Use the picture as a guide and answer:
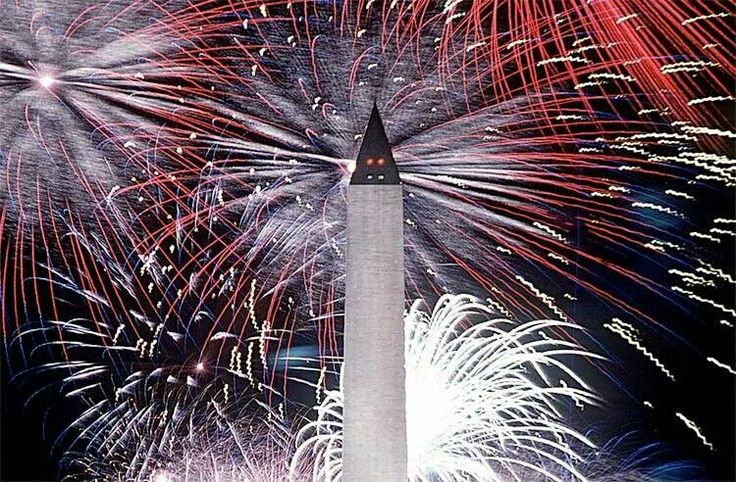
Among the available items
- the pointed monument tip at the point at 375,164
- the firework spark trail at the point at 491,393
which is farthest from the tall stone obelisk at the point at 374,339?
the firework spark trail at the point at 491,393

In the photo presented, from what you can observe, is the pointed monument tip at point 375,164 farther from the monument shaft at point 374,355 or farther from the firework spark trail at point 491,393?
the firework spark trail at point 491,393

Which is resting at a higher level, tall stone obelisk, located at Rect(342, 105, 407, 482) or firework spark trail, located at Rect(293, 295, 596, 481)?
tall stone obelisk, located at Rect(342, 105, 407, 482)

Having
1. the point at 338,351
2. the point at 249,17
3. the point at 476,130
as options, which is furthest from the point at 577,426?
the point at 249,17

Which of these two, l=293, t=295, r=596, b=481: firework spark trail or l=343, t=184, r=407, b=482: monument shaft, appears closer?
l=343, t=184, r=407, b=482: monument shaft

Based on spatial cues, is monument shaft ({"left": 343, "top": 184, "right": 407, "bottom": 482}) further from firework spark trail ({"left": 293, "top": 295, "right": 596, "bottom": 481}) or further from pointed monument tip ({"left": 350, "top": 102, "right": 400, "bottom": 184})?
firework spark trail ({"left": 293, "top": 295, "right": 596, "bottom": 481})

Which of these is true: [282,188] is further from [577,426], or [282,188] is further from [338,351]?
[577,426]

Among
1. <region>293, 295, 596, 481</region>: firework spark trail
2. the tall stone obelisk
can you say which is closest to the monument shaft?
the tall stone obelisk
